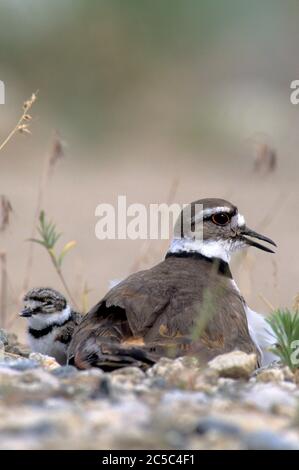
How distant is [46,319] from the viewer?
26.0 ft

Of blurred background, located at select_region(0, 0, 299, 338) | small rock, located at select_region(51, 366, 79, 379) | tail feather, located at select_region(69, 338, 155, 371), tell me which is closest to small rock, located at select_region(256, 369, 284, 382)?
tail feather, located at select_region(69, 338, 155, 371)

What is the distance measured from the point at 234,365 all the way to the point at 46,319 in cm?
237

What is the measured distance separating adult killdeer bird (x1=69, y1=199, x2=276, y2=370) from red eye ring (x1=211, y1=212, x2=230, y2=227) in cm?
34

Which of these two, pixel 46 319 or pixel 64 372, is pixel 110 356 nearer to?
pixel 64 372

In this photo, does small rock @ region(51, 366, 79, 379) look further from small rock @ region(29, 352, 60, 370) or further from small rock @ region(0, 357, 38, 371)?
small rock @ region(29, 352, 60, 370)

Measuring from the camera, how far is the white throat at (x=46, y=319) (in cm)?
791

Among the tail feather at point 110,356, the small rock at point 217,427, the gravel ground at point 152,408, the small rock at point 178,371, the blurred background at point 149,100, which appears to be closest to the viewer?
the gravel ground at point 152,408

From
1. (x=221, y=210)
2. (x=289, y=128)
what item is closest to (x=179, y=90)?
(x=289, y=128)


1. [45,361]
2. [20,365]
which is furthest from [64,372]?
[45,361]

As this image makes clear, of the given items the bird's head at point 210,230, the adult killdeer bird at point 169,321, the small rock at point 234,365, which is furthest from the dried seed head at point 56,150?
the small rock at point 234,365

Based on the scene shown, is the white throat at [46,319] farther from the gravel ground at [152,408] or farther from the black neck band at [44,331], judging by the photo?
the gravel ground at [152,408]

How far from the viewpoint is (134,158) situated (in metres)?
20.6

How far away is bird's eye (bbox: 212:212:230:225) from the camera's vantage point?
Result: 8.07 metres

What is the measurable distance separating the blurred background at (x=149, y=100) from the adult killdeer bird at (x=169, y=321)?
8.13m
